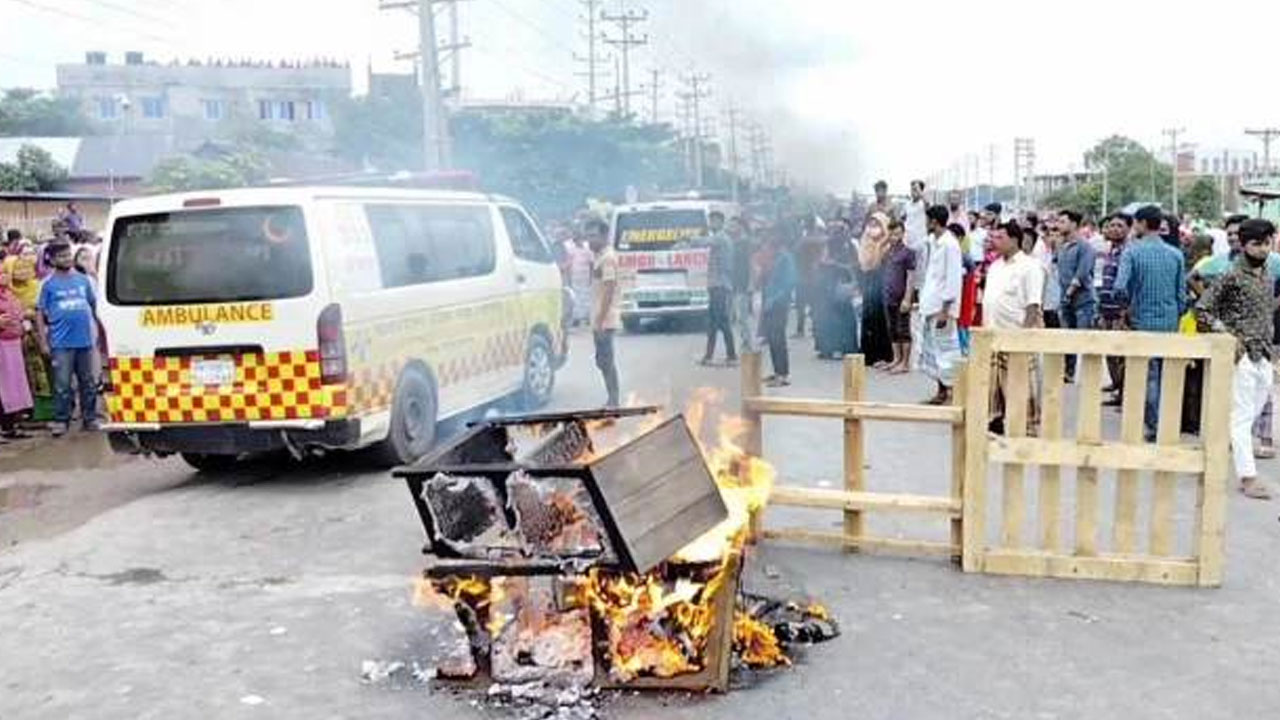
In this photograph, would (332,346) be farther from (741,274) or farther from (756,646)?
(741,274)

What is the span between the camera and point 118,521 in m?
7.30

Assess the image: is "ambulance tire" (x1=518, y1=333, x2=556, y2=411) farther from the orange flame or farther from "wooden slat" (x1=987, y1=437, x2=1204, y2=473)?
the orange flame

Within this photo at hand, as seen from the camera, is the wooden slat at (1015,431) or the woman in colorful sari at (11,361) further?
the woman in colorful sari at (11,361)

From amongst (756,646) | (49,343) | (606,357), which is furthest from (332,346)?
(49,343)

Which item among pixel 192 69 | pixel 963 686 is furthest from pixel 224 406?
pixel 192 69

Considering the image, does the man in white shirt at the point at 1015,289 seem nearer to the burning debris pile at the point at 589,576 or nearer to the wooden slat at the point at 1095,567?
the wooden slat at the point at 1095,567

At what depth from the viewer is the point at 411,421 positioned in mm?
8430

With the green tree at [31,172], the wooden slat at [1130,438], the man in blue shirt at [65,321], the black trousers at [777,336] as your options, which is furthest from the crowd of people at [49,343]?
the green tree at [31,172]

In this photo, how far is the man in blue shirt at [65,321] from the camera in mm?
10312

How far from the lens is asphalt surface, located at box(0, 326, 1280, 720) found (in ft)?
14.2

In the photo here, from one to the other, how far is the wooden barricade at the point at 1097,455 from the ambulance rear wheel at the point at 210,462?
222 inches

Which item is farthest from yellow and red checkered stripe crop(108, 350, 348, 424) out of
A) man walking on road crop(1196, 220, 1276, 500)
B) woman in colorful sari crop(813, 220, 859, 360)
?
woman in colorful sari crop(813, 220, 859, 360)

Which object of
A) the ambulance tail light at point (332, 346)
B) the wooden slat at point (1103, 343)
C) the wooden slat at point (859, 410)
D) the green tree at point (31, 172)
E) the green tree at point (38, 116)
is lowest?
the wooden slat at point (859, 410)

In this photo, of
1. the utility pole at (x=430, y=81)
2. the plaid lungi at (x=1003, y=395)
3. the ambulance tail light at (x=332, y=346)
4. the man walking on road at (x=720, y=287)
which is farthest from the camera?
the utility pole at (x=430, y=81)
